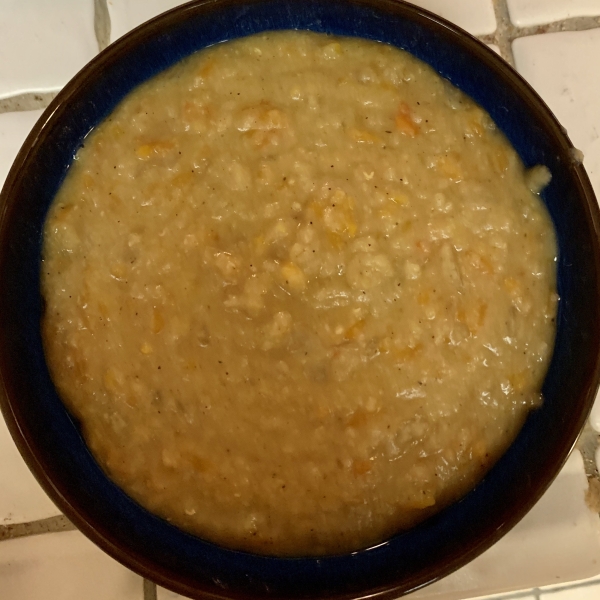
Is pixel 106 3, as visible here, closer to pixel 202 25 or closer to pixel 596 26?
pixel 202 25

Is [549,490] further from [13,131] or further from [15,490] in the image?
[13,131]

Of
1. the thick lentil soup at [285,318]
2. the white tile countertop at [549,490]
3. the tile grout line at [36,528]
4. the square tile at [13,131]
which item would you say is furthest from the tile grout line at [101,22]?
the tile grout line at [36,528]

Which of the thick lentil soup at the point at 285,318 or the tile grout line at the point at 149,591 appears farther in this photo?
the tile grout line at the point at 149,591

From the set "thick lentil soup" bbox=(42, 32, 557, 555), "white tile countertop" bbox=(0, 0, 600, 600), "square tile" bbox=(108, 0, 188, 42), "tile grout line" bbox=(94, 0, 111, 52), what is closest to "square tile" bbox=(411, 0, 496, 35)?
"white tile countertop" bbox=(0, 0, 600, 600)

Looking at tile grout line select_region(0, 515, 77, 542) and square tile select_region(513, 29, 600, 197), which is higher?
square tile select_region(513, 29, 600, 197)

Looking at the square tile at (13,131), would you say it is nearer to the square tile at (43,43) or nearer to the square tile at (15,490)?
the square tile at (43,43)

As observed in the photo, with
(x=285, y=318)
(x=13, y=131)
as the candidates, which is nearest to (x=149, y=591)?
(x=285, y=318)

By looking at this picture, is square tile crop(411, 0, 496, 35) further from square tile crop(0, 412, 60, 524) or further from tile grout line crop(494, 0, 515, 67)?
square tile crop(0, 412, 60, 524)
